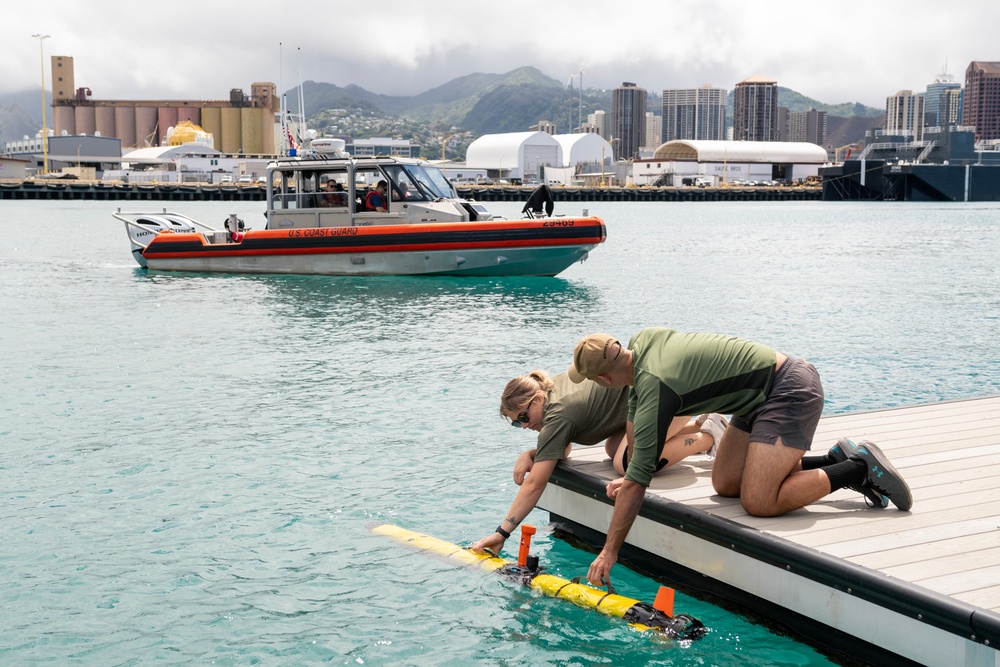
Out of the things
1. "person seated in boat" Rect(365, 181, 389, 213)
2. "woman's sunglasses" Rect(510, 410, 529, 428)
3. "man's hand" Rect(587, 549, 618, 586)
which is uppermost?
"person seated in boat" Rect(365, 181, 389, 213)

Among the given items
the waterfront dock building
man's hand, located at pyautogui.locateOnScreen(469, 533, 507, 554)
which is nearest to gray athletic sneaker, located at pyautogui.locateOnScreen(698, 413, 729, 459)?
man's hand, located at pyautogui.locateOnScreen(469, 533, 507, 554)

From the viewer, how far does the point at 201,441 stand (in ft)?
31.2

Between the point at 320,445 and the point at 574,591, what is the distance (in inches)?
169

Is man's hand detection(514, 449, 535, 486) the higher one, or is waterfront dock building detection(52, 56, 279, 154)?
waterfront dock building detection(52, 56, 279, 154)

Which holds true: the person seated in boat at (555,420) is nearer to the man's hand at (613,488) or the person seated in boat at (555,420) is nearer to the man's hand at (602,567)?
the man's hand at (613,488)

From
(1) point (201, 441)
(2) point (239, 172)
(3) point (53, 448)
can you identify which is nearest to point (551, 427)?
(1) point (201, 441)

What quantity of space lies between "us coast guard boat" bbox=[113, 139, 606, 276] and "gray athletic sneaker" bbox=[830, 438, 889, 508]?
17156mm

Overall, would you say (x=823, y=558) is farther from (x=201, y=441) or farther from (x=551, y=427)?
(x=201, y=441)

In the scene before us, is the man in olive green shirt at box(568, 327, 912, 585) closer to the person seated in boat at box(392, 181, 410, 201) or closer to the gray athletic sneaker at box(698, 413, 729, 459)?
the gray athletic sneaker at box(698, 413, 729, 459)

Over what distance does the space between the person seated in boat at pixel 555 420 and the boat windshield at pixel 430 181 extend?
17.5m

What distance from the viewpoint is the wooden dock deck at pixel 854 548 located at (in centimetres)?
435

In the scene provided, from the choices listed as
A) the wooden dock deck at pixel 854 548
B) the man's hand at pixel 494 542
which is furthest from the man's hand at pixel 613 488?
the man's hand at pixel 494 542

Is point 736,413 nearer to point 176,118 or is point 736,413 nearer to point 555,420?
point 555,420

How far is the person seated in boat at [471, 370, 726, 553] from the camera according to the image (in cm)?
589
